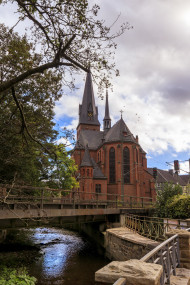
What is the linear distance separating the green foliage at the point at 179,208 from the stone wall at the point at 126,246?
14.3ft

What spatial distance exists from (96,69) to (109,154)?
3760cm

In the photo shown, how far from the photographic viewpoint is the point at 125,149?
44.7 metres

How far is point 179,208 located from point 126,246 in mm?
5981

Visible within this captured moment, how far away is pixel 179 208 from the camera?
16422 mm

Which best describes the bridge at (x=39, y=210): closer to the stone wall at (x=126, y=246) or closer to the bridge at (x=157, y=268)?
the stone wall at (x=126, y=246)

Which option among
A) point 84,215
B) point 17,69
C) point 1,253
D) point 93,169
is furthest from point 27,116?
point 93,169

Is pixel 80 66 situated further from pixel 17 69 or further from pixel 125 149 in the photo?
pixel 125 149

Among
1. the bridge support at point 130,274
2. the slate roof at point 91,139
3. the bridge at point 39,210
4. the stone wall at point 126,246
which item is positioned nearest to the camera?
the bridge support at point 130,274

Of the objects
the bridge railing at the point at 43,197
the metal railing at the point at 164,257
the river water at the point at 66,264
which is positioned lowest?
the river water at the point at 66,264

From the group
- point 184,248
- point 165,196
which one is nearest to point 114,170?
point 165,196

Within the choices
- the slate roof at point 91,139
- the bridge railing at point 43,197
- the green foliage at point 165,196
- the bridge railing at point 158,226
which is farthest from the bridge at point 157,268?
the slate roof at point 91,139

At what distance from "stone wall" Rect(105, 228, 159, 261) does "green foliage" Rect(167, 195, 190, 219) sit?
14.3ft

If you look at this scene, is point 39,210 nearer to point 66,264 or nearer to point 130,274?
point 66,264

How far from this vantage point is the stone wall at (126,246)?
11047 mm
